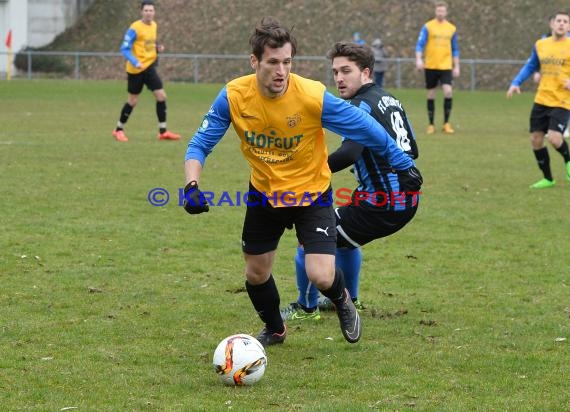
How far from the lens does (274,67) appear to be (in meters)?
5.14

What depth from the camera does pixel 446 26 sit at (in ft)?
63.0

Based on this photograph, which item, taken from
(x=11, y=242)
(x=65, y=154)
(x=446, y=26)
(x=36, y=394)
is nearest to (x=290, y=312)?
(x=36, y=394)

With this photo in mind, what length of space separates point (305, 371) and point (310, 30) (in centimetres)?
3162

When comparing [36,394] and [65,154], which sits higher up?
[36,394]

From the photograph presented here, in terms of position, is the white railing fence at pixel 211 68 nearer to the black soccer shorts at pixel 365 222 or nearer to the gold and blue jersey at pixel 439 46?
the gold and blue jersey at pixel 439 46

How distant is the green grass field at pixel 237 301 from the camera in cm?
481

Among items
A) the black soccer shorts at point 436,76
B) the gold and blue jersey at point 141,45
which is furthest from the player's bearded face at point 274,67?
the black soccer shorts at point 436,76

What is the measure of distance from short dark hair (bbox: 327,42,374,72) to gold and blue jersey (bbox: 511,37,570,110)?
619 cm

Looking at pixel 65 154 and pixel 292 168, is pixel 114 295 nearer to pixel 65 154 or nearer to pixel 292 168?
pixel 292 168

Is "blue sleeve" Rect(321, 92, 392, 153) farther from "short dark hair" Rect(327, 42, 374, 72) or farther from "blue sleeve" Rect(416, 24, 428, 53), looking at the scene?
"blue sleeve" Rect(416, 24, 428, 53)

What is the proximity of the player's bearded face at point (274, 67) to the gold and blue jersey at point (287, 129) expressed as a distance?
11cm

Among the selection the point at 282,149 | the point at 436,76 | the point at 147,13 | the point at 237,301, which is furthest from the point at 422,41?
the point at 282,149
